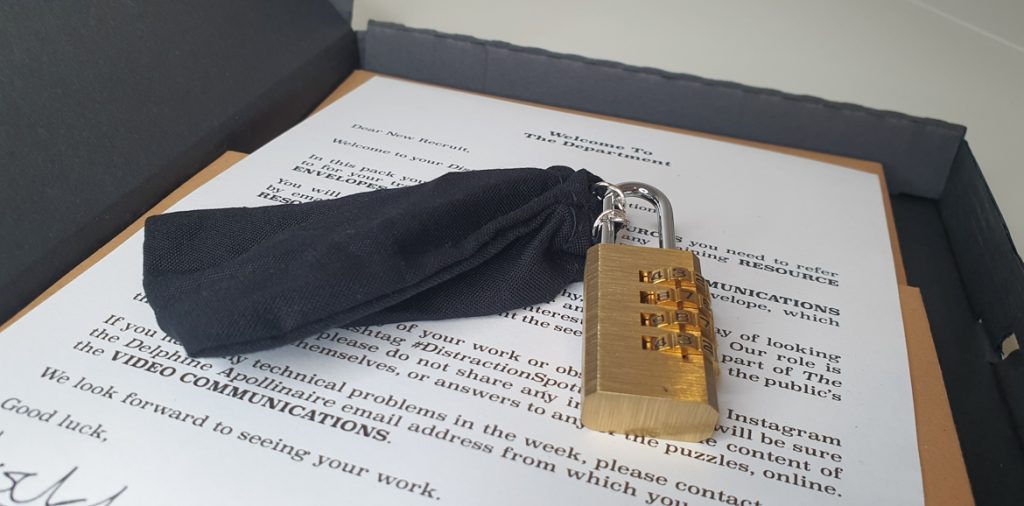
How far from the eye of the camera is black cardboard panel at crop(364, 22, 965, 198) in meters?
1.00

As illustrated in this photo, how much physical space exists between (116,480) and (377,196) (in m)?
0.31

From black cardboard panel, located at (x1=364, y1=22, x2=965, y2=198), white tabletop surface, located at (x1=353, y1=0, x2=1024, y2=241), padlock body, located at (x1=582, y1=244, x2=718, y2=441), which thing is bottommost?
padlock body, located at (x1=582, y1=244, x2=718, y2=441)

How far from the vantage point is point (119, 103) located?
2.71 feet

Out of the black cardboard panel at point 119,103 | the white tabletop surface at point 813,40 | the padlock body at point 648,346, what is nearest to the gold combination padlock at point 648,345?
the padlock body at point 648,346

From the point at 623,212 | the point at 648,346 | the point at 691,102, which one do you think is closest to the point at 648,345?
the point at 648,346

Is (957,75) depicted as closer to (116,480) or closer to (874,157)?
(874,157)

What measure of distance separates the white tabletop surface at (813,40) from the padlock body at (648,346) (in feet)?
2.24

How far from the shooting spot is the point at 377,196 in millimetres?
738

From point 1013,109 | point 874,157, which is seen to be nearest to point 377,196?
point 874,157

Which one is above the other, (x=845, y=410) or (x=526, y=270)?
(x=526, y=270)

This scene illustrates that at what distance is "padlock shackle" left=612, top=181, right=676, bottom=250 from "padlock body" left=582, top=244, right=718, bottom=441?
1.7 inches

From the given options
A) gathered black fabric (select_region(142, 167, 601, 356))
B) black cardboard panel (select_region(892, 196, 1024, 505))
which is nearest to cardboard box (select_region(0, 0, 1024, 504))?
black cardboard panel (select_region(892, 196, 1024, 505))
